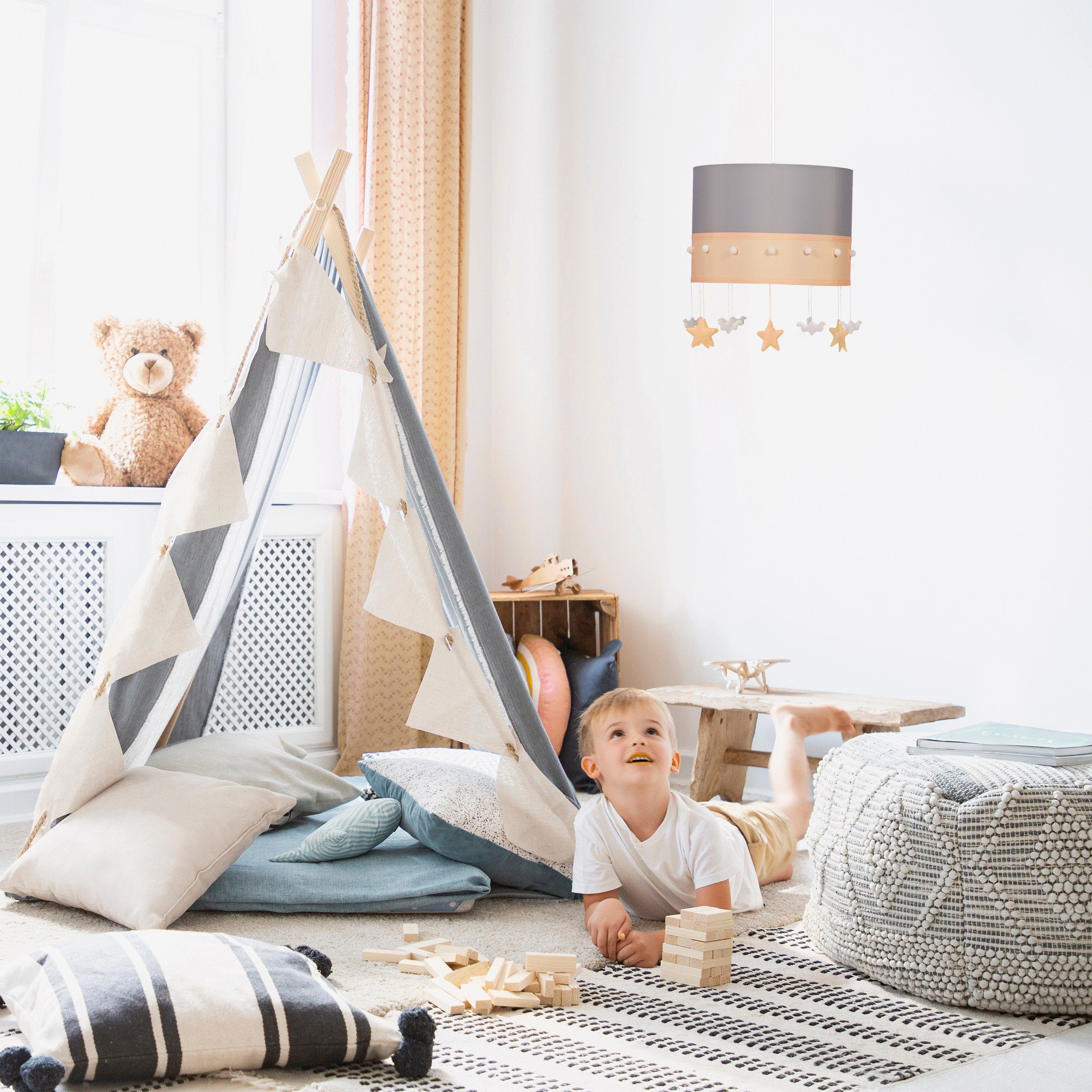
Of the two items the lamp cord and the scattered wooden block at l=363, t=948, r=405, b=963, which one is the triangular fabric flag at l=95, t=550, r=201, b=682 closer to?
the scattered wooden block at l=363, t=948, r=405, b=963

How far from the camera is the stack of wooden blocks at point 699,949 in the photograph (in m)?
1.92

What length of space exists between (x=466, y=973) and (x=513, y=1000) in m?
0.12

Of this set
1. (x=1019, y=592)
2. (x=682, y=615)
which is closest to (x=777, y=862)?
(x=1019, y=592)

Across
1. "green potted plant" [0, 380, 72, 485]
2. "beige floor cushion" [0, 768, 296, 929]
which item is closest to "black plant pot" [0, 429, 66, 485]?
"green potted plant" [0, 380, 72, 485]

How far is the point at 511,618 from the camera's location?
3.86 m

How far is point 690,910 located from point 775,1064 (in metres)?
0.37

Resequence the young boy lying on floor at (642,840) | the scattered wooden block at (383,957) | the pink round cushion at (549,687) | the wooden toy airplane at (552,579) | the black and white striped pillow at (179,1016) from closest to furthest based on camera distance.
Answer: the black and white striped pillow at (179,1016) < the scattered wooden block at (383,957) < the young boy lying on floor at (642,840) < the pink round cushion at (549,687) < the wooden toy airplane at (552,579)

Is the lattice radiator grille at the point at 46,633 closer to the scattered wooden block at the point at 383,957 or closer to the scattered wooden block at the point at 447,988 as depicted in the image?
the scattered wooden block at the point at 383,957

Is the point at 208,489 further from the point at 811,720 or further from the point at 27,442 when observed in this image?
the point at 811,720

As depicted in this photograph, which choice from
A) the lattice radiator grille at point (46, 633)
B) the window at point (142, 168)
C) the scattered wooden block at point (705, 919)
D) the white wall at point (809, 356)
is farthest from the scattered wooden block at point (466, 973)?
the window at point (142, 168)

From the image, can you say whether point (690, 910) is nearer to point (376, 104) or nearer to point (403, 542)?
point (403, 542)

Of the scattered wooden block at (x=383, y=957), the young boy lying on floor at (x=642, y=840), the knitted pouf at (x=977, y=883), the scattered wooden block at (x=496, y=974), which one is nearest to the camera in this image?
the knitted pouf at (x=977, y=883)

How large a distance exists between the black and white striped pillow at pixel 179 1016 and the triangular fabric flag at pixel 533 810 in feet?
2.56

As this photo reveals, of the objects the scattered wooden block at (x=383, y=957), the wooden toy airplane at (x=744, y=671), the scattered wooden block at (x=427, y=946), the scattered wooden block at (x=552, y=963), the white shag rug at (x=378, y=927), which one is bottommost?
the white shag rug at (x=378, y=927)
